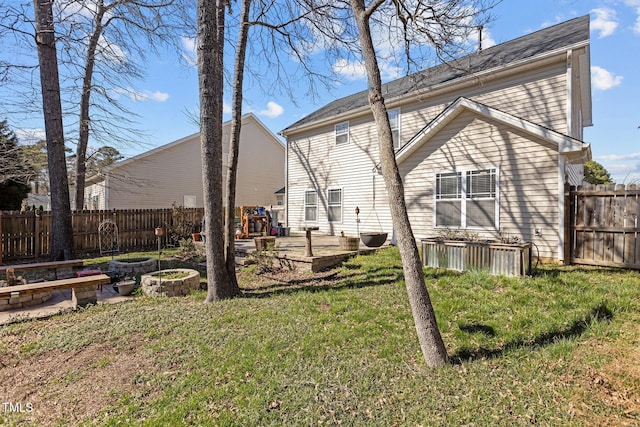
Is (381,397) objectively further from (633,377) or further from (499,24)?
(499,24)

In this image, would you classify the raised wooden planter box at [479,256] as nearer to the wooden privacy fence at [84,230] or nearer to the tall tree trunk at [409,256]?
the tall tree trunk at [409,256]

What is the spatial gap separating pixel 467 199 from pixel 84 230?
12.7 m

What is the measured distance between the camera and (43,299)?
227 inches

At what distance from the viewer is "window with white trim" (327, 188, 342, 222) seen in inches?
527

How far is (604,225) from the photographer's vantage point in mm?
6434

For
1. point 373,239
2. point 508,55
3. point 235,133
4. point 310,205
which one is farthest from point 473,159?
point 310,205

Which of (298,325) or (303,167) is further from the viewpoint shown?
(303,167)

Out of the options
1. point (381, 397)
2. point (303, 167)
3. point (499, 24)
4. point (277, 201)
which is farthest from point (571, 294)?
point (277, 201)

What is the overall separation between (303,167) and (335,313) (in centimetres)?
1103

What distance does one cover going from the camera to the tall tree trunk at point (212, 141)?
17.7 ft

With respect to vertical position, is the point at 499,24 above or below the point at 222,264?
above

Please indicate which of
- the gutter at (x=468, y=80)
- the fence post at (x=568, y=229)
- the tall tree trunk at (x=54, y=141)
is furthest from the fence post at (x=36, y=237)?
the fence post at (x=568, y=229)

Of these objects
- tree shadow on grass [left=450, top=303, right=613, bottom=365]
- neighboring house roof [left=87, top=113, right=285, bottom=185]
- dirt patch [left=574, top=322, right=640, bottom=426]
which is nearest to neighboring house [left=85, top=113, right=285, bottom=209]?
neighboring house roof [left=87, top=113, right=285, bottom=185]

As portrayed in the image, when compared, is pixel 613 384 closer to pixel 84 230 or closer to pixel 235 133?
pixel 235 133
